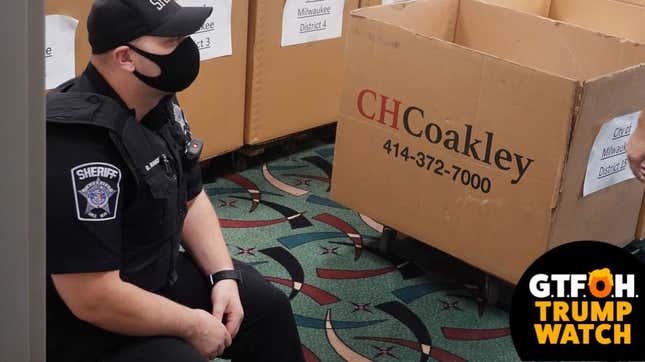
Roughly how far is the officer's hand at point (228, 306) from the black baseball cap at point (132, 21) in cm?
48

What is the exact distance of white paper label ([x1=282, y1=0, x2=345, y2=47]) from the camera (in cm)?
298

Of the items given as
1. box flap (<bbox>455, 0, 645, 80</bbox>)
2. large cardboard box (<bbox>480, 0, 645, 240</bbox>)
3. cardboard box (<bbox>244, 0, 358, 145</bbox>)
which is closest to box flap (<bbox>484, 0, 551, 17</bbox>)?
large cardboard box (<bbox>480, 0, 645, 240</bbox>)

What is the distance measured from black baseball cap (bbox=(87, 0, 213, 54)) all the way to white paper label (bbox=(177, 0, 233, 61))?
4.18 feet

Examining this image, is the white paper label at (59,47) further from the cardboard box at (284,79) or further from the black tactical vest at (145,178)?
the black tactical vest at (145,178)

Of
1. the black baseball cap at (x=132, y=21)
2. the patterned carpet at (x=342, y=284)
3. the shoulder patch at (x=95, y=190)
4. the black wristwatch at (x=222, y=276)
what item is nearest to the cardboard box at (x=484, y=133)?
the patterned carpet at (x=342, y=284)

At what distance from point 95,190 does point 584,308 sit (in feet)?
2.92

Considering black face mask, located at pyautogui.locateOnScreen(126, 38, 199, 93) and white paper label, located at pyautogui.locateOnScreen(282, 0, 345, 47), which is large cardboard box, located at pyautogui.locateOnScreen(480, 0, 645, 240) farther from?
black face mask, located at pyautogui.locateOnScreen(126, 38, 199, 93)

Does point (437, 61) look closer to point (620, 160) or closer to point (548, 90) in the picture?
point (548, 90)

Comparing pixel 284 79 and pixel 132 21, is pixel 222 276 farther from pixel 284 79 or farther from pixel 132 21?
pixel 284 79

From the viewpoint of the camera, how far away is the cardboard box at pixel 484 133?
6.97 ft

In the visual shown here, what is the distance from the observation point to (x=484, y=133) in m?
2.22

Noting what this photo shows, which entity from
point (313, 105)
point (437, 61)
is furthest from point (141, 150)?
point (313, 105)

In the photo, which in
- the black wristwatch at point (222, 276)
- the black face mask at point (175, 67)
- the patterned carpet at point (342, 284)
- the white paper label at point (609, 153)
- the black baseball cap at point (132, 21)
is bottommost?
the patterned carpet at point (342, 284)

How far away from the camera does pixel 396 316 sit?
2.34 m
